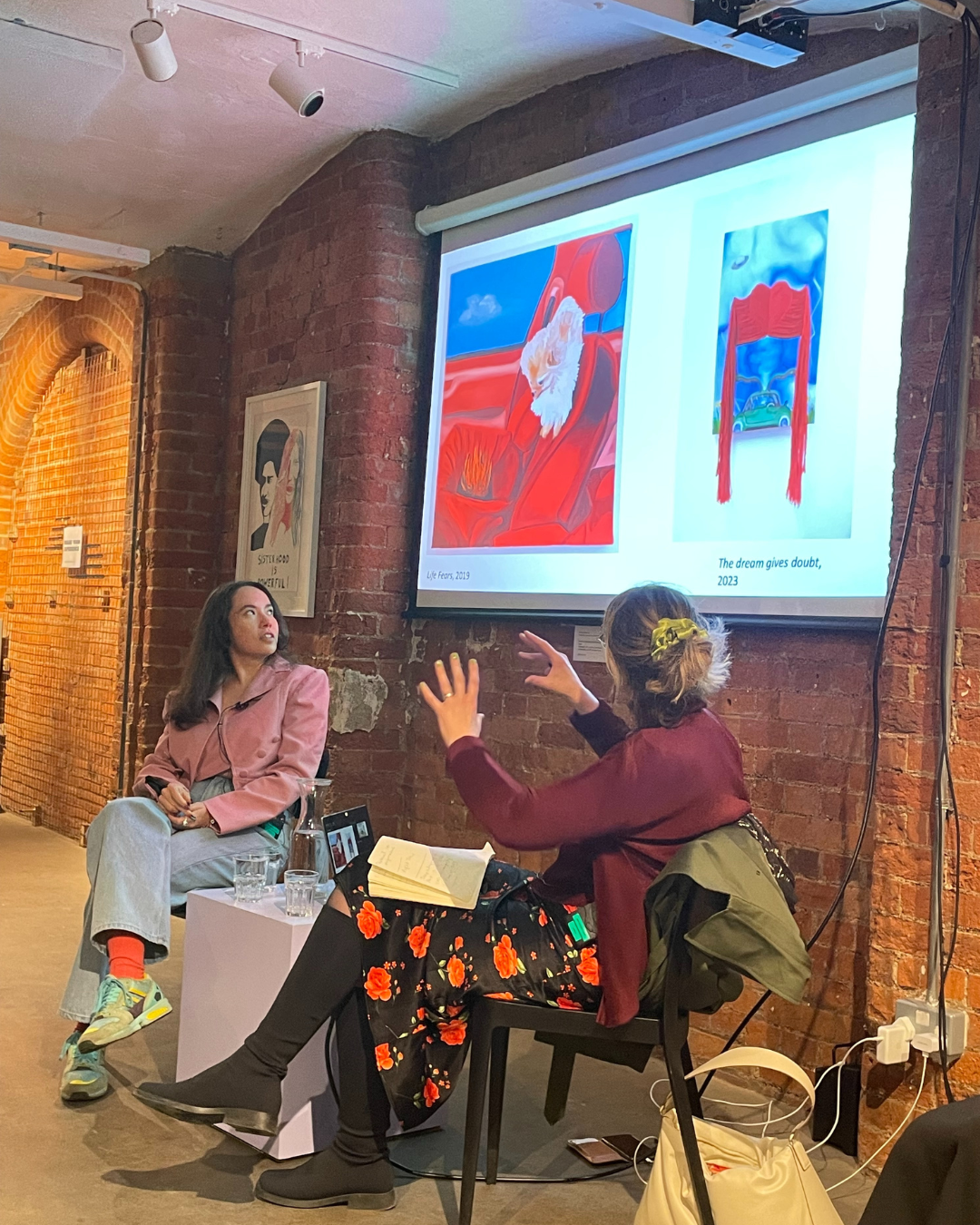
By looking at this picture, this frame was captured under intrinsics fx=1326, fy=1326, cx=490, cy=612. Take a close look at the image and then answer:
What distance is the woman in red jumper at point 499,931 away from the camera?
94.2 inches

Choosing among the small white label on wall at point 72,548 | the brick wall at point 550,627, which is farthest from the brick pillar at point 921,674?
the small white label on wall at point 72,548

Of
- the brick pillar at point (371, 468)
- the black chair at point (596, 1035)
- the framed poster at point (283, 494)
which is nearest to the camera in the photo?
the black chair at point (596, 1035)

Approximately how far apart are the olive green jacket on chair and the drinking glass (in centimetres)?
79

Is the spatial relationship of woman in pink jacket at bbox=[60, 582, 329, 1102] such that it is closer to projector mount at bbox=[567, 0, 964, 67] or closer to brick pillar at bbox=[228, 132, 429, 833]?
brick pillar at bbox=[228, 132, 429, 833]

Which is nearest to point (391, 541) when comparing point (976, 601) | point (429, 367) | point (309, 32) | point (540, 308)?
point (429, 367)

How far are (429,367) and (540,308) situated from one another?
667 millimetres

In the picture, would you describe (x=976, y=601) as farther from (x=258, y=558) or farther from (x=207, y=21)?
(x=258, y=558)

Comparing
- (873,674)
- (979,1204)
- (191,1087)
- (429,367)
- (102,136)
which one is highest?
(102,136)

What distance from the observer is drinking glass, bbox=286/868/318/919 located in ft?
9.28

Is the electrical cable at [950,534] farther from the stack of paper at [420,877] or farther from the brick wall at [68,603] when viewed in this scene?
the brick wall at [68,603]

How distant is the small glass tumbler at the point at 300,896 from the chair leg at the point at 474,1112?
549mm

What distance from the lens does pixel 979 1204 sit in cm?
160

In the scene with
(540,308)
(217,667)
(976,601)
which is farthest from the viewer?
(540,308)

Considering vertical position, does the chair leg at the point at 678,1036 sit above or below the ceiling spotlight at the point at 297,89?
below
